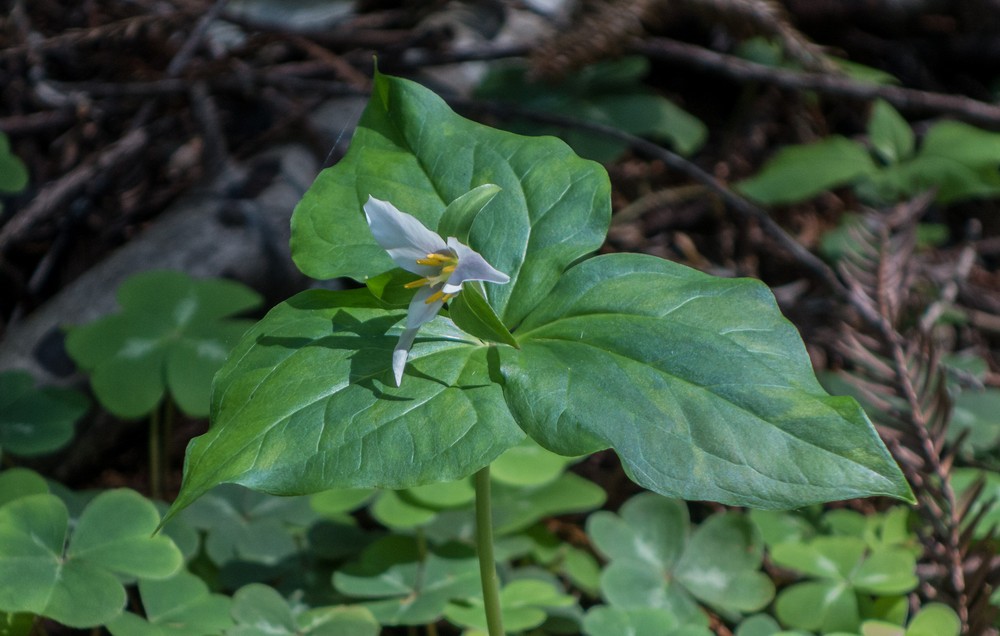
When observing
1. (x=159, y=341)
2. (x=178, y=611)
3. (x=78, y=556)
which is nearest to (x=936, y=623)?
(x=178, y=611)

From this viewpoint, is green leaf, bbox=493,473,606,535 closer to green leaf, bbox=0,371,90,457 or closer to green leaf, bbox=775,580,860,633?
green leaf, bbox=775,580,860,633

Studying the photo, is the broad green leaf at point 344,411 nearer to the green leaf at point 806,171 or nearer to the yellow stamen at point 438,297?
the yellow stamen at point 438,297

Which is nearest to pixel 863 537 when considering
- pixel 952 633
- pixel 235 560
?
pixel 952 633

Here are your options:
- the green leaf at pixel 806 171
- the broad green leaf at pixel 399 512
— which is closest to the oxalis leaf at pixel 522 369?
the broad green leaf at pixel 399 512

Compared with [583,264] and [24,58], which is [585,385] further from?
[24,58]

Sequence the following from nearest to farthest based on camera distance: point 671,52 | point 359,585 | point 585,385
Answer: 1. point 585,385
2. point 359,585
3. point 671,52

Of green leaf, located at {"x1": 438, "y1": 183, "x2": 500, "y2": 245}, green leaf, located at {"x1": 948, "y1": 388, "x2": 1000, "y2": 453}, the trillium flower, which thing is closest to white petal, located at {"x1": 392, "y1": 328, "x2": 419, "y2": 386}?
the trillium flower
